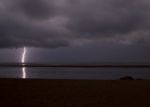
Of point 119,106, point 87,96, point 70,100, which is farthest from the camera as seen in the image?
point 87,96

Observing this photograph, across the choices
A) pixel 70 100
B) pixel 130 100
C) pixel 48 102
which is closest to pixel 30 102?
pixel 48 102

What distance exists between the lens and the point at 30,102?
31.1 ft

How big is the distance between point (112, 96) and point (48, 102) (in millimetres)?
2920

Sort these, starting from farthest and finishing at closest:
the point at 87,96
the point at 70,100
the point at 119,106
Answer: the point at 87,96, the point at 70,100, the point at 119,106

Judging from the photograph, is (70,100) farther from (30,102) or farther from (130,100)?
(130,100)

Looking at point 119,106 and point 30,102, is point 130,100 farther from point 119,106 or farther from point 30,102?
point 30,102

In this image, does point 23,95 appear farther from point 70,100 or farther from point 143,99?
point 143,99

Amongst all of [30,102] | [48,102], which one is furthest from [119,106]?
[30,102]

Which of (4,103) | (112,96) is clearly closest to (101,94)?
(112,96)

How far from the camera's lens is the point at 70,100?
9922mm

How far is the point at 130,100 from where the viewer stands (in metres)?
10.2

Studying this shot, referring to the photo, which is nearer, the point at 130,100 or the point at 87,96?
the point at 130,100

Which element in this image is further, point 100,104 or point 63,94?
point 63,94

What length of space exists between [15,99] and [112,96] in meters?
3.91
